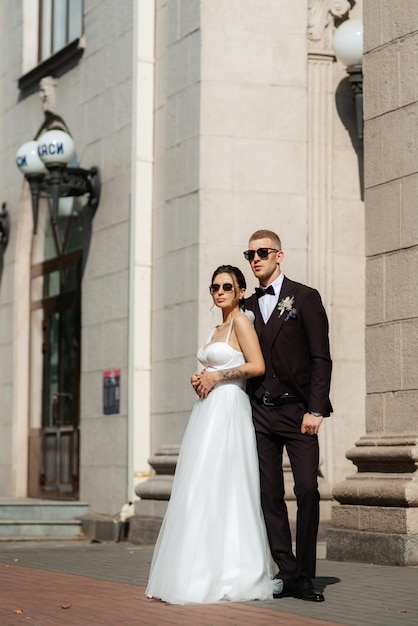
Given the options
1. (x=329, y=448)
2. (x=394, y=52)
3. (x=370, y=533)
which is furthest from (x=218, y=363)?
(x=329, y=448)

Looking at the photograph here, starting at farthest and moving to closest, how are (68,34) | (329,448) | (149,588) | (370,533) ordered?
(68,34), (329,448), (370,533), (149,588)

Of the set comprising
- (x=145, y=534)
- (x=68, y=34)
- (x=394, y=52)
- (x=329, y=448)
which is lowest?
(x=145, y=534)

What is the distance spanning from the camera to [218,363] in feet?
29.3

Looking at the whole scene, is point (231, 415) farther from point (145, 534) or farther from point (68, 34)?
point (68, 34)

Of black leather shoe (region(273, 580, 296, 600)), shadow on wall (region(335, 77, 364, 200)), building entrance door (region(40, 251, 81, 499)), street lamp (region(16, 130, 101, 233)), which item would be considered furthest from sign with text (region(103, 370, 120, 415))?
black leather shoe (region(273, 580, 296, 600))

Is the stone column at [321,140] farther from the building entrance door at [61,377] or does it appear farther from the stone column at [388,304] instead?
the building entrance door at [61,377]

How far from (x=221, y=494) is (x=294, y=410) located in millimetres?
696

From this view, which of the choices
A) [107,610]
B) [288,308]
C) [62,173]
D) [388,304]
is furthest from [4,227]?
[107,610]

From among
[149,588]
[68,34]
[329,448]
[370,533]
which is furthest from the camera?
[68,34]

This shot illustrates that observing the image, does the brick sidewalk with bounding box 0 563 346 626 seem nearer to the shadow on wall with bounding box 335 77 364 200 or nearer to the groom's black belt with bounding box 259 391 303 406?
the groom's black belt with bounding box 259 391 303 406

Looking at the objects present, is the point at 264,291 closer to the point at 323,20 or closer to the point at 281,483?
the point at 281,483

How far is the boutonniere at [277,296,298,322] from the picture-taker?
8727mm

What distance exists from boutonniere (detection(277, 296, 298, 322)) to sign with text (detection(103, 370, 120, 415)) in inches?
272

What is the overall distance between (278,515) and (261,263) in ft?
5.22
